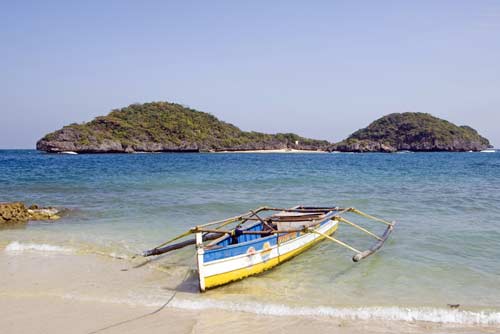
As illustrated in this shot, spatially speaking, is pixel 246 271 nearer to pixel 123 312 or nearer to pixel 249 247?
pixel 249 247

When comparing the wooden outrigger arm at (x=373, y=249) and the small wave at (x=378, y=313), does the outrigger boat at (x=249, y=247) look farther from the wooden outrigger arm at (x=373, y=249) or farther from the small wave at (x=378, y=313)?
the small wave at (x=378, y=313)

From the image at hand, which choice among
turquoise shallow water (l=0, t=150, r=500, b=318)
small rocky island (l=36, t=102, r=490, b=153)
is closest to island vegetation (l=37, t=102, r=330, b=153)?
small rocky island (l=36, t=102, r=490, b=153)

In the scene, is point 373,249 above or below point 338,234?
above

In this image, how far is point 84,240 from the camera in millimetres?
11844

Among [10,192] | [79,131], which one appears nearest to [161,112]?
[79,131]

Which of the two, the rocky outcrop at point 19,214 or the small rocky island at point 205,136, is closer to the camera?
the rocky outcrop at point 19,214

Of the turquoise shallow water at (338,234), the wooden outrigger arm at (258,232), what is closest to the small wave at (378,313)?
the turquoise shallow water at (338,234)

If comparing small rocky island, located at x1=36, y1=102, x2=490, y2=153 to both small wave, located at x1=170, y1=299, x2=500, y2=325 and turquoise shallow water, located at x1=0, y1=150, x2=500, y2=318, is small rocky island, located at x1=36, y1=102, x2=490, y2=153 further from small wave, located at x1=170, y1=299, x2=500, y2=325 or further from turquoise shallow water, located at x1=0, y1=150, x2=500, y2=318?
small wave, located at x1=170, y1=299, x2=500, y2=325

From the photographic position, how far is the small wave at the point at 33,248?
10758 mm

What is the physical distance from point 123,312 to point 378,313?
4117mm

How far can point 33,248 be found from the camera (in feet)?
35.9

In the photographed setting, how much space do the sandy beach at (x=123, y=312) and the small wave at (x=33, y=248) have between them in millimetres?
1814

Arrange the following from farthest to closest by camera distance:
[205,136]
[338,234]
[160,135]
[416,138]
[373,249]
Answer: [416,138]
[205,136]
[160,135]
[338,234]
[373,249]

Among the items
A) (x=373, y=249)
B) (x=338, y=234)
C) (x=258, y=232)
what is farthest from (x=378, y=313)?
(x=338, y=234)
